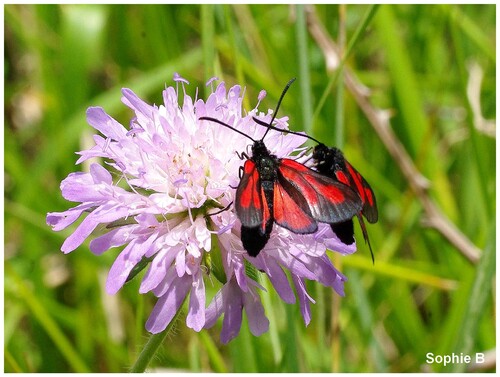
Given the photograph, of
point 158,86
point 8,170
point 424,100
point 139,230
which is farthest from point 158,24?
point 139,230

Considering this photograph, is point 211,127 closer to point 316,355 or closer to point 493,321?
point 316,355

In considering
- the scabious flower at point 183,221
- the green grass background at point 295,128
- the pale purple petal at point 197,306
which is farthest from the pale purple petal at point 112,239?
the green grass background at point 295,128

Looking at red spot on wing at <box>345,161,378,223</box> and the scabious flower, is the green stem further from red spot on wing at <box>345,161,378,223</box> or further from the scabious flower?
red spot on wing at <box>345,161,378,223</box>

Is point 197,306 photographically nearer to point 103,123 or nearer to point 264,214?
point 264,214

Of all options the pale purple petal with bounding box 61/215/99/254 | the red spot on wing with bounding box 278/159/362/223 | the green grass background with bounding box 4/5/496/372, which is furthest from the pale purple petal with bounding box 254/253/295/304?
the green grass background with bounding box 4/5/496/372

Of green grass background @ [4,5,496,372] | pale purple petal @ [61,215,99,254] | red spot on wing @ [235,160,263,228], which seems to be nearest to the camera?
red spot on wing @ [235,160,263,228]

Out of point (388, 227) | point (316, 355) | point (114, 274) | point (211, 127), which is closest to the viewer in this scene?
point (114, 274)
